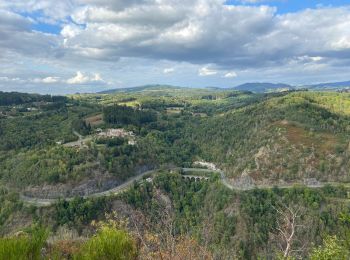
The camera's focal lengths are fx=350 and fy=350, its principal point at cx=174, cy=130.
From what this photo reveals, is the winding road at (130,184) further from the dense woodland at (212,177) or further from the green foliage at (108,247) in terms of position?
the green foliage at (108,247)

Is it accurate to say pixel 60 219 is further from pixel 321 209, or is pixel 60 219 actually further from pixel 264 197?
pixel 321 209

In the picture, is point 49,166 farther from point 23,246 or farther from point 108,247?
point 23,246

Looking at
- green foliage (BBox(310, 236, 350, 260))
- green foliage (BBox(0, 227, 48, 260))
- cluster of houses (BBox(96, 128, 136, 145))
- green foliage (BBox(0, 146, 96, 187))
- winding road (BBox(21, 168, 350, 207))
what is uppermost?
green foliage (BBox(0, 227, 48, 260))

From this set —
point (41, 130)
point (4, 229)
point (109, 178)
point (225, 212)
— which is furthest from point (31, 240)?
point (41, 130)

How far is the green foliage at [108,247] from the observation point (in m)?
17.8

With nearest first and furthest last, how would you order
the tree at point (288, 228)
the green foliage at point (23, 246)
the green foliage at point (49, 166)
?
1. the green foliage at point (23, 246)
2. the tree at point (288, 228)
3. the green foliage at point (49, 166)

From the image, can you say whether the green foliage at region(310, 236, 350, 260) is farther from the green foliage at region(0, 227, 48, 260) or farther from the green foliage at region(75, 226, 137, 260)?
the green foliage at region(0, 227, 48, 260)

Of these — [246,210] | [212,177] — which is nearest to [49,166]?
[212,177]

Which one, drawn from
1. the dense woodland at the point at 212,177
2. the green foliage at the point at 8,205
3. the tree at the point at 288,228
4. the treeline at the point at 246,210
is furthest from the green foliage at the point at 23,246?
the green foliage at the point at 8,205

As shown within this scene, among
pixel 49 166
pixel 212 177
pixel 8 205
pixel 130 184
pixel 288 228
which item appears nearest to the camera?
pixel 288 228

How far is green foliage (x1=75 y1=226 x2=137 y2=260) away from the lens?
700 inches

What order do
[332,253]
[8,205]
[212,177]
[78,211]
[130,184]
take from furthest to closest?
[212,177] → [130,184] → [8,205] → [78,211] → [332,253]

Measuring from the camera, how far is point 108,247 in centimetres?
1794

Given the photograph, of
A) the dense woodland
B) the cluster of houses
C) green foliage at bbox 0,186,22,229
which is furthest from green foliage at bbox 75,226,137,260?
the cluster of houses
